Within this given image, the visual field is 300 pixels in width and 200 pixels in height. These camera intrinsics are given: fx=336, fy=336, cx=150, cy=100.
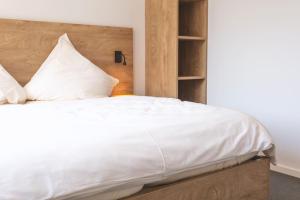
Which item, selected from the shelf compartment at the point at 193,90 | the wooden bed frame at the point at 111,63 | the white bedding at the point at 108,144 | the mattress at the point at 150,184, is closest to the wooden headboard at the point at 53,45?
the wooden bed frame at the point at 111,63

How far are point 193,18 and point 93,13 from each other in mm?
1044

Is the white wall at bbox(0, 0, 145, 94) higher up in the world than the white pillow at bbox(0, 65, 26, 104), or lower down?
higher up

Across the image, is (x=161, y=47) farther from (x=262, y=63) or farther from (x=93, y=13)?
(x=262, y=63)

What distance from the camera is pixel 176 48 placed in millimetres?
3104

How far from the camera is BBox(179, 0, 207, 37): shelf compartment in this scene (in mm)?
3332

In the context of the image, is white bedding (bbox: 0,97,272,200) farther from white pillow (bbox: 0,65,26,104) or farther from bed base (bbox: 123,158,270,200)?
white pillow (bbox: 0,65,26,104)

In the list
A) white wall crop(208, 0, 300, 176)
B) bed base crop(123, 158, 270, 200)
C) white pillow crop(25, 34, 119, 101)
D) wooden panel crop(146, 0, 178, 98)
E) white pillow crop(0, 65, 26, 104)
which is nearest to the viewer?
bed base crop(123, 158, 270, 200)

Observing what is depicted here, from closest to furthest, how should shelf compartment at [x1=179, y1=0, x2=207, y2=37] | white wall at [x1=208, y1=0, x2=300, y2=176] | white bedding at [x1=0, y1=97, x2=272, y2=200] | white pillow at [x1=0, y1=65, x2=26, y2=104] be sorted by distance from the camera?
white bedding at [x1=0, y1=97, x2=272, y2=200], white pillow at [x1=0, y1=65, x2=26, y2=104], white wall at [x1=208, y1=0, x2=300, y2=176], shelf compartment at [x1=179, y1=0, x2=207, y2=37]

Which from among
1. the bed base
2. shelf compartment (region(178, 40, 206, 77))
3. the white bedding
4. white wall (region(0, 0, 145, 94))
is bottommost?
the bed base

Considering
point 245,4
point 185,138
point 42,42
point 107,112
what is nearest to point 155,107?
point 107,112

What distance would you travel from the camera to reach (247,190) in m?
1.78

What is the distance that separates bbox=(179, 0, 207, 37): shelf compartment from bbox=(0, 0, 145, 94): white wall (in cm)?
45

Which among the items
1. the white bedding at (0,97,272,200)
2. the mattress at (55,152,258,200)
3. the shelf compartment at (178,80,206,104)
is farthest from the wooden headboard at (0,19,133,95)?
the mattress at (55,152,258,200)

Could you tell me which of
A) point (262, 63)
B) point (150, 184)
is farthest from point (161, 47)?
point (150, 184)
